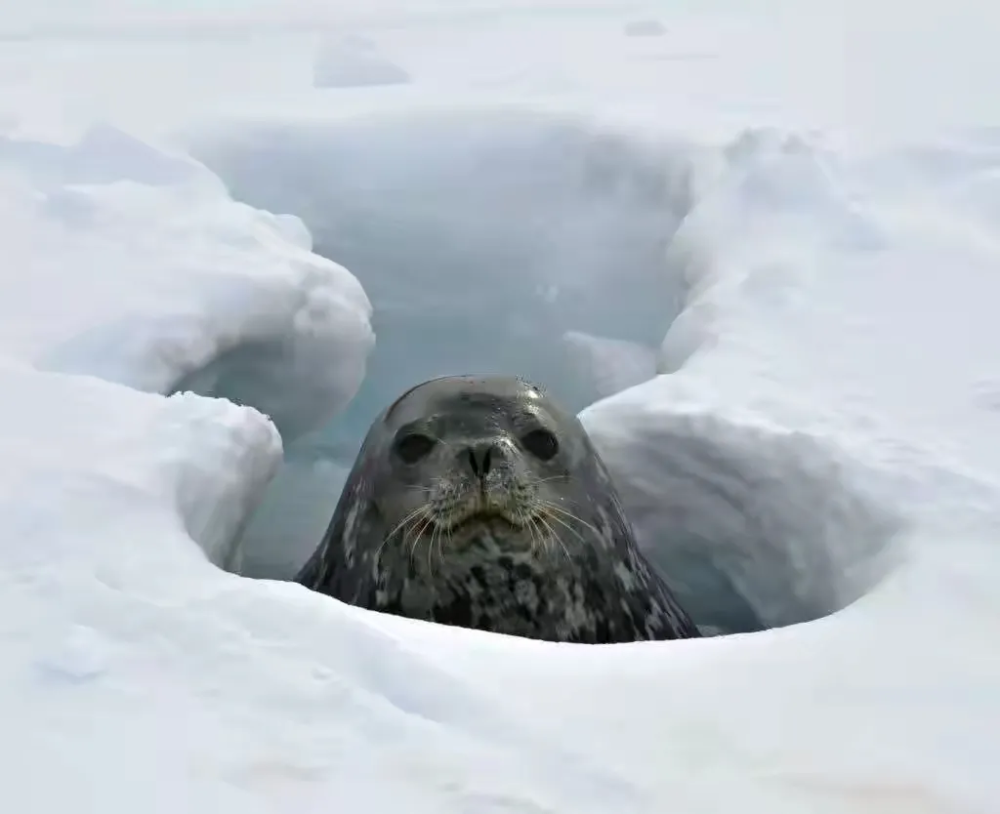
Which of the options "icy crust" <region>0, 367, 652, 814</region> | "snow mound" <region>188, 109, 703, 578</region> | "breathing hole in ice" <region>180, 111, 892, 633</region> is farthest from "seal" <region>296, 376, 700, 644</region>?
"snow mound" <region>188, 109, 703, 578</region>

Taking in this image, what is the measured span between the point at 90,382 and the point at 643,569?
165 cm

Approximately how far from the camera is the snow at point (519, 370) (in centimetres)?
→ 171

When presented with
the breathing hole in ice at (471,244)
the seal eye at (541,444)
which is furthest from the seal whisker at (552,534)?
the breathing hole in ice at (471,244)

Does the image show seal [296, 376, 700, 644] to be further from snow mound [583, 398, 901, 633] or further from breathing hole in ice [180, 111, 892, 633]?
breathing hole in ice [180, 111, 892, 633]

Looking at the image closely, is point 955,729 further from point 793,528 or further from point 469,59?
point 469,59

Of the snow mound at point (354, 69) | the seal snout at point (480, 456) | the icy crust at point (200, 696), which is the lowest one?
the snow mound at point (354, 69)

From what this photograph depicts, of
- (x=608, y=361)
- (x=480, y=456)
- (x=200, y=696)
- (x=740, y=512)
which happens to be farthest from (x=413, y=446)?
(x=608, y=361)

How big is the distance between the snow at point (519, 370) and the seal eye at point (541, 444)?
0.36 metres

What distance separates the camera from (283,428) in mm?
4770

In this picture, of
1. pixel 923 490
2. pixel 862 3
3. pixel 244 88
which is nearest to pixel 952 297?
pixel 923 490

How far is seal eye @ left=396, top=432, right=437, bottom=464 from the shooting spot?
3053 mm

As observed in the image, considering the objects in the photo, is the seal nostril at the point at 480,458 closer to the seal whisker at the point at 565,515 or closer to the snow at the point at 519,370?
the seal whisker at the point at 565,515

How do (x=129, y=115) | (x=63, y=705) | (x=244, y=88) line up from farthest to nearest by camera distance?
(x=244, y=88) → (x=129, y=115) → (x=63, y=705)

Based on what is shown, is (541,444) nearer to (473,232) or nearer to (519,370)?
(519,370)
